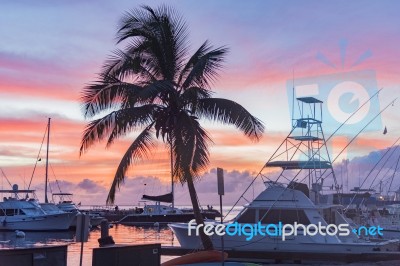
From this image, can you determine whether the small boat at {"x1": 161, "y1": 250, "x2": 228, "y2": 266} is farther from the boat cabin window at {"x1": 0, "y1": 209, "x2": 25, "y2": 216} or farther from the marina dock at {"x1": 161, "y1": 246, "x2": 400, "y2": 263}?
the boat cabin window at {"x1": 0, "y1": 209, "x2": 25, "y2": 216}

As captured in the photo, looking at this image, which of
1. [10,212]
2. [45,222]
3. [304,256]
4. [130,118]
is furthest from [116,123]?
[10,212]

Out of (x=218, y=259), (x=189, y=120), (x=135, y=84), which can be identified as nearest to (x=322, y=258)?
(x=218, y=259)

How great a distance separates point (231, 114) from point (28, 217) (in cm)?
5804

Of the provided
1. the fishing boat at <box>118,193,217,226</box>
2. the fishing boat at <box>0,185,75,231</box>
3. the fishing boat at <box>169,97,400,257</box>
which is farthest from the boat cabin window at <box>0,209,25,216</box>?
the fishing boat at <box>169,97,400,257</box>

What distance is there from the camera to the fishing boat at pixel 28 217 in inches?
2896

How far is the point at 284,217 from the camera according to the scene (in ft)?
89.6

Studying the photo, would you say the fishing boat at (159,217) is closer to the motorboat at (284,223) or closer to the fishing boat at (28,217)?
the fishing boat at (28,217)

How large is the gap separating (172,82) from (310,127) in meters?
9.64

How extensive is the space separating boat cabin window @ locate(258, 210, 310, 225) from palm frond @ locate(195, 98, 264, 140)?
22.0 feet

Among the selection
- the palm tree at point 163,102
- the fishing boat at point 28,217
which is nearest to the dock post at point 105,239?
the palm tree at point 163,102

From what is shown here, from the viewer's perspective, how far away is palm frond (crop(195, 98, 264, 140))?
2153 cm

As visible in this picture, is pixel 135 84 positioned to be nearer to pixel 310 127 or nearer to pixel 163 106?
pixel 163 106

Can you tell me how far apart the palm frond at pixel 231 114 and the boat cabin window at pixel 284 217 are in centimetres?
670

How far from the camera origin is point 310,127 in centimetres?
2886
